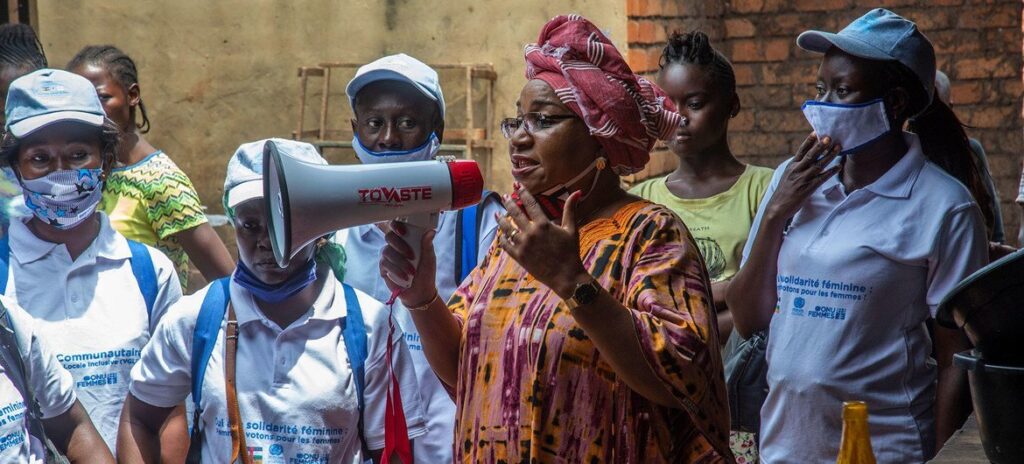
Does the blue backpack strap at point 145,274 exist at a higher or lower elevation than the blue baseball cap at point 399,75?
lower

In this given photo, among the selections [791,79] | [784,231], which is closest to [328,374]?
[784,231]

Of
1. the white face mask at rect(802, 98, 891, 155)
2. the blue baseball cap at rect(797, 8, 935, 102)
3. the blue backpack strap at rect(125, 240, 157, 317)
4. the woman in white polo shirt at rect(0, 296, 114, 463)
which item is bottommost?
the woman in white polo shirt at rect(0, 296, 114, 463)

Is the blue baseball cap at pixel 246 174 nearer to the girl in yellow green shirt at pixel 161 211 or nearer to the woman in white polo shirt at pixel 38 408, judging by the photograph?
the woman in white polo shirt at pixel 38 408

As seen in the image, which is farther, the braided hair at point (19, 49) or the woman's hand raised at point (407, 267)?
the braided hair at point (19, 49)

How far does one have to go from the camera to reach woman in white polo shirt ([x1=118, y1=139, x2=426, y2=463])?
348 centimetres

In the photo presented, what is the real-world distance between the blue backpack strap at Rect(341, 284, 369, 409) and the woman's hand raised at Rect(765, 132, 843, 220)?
1.26 meters

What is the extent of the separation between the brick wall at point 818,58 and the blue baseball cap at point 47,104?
474 cm

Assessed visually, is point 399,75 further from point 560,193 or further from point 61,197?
point 560,193

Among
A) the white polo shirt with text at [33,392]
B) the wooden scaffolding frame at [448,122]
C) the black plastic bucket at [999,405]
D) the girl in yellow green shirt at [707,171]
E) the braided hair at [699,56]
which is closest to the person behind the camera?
the black plastic bucket at [999,405]

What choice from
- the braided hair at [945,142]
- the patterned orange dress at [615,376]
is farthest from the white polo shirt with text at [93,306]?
the braided hair at [945,142]

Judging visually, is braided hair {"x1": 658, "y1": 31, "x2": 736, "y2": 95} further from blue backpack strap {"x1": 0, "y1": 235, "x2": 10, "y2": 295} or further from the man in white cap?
blue backpack strap {"x1": 0, "y1": 235, "x2": 10, "y2": 295}

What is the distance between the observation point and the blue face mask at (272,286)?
3629 mm

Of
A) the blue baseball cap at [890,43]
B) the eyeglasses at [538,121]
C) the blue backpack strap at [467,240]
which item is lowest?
the blue backpack strap at [467,240]

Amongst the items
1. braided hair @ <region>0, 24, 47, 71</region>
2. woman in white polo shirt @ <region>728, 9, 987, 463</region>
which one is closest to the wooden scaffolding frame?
braided hair @ <region>0, 24, 47, 71</region>
